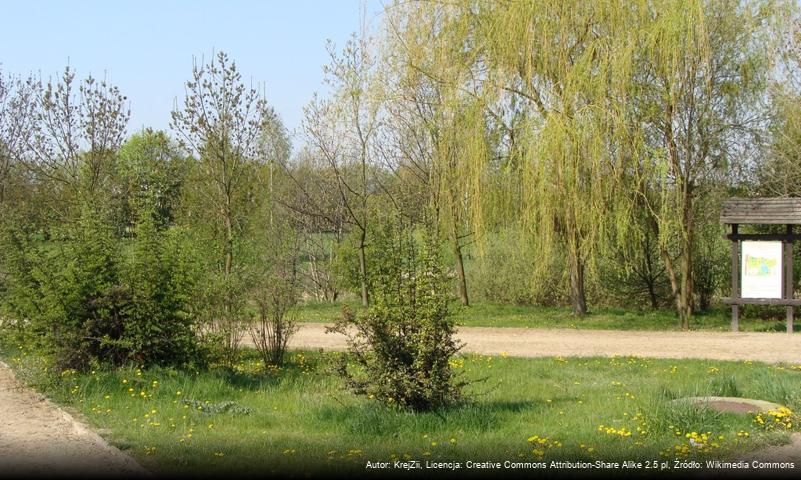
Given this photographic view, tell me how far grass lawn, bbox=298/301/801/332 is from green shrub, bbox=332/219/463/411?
33.0 ft

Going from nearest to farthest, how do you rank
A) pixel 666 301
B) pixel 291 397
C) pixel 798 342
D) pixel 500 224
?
pixel 291 397 < pixel 798 342 < pixel 500 224 < pixel 666 301

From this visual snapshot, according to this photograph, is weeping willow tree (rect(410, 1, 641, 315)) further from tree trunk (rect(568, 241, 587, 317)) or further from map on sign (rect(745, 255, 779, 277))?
map on sign (rect(745, 255, 779, 277))

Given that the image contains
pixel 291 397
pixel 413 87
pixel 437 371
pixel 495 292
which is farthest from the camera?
pixel 495 292

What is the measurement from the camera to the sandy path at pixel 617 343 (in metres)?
13.5

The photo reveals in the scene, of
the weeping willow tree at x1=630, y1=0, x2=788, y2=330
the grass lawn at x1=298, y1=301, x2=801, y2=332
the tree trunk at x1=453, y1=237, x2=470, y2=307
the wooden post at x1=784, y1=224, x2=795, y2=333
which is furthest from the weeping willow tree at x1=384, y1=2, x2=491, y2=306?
the wooden post at x1=784, y1=224, x2=795, y2=333

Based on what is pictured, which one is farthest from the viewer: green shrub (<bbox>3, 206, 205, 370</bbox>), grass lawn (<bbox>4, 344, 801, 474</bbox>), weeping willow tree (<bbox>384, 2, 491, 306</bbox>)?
weeping willow tree (<bbox>384, 2, 491, 306</bbox>)

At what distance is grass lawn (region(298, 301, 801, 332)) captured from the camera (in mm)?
18438

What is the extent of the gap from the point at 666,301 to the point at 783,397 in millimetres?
14975

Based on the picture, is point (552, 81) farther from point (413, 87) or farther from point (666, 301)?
point (666, 301)

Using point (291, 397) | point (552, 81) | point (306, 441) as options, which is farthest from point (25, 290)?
point (552, 81)

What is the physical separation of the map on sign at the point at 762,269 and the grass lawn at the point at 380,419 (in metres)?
6.38

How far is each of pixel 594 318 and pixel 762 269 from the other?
423 centimetres

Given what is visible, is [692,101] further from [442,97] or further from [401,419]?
[401,419]

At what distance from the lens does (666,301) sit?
23.0m
